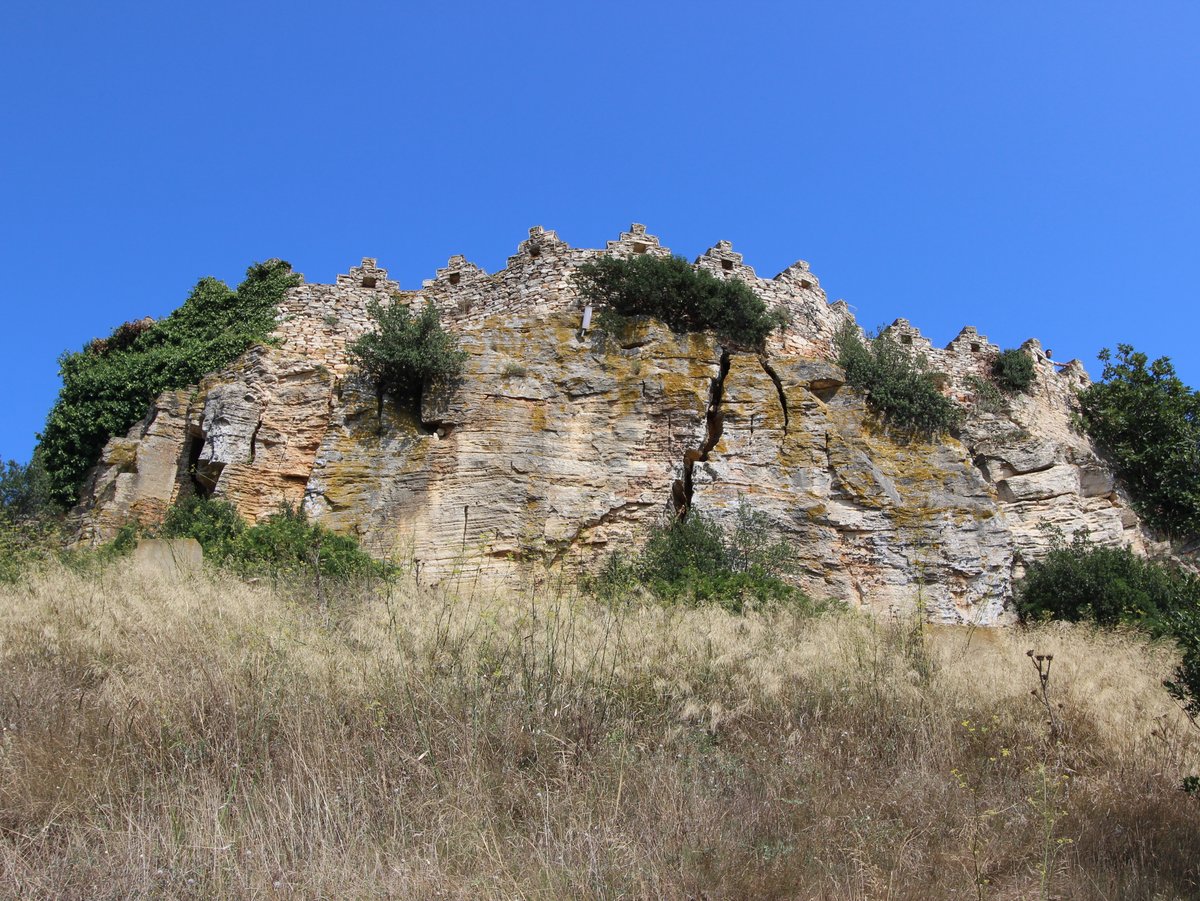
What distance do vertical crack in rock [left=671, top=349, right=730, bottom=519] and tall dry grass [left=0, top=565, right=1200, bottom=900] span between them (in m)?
5.18

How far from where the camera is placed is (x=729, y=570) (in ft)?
36.6

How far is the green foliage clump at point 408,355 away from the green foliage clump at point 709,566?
153 inches

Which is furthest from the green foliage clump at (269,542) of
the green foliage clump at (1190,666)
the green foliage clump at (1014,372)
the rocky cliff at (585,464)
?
the green foliage clump at (1014,372)

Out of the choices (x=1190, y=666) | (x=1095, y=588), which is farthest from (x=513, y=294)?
(x=1190, y=666)

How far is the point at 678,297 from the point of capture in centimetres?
1441

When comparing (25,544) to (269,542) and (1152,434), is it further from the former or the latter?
(1152,434)

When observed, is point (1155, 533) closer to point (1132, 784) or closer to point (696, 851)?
point (1132, 784)

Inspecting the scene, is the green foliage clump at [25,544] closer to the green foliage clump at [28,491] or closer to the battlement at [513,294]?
the green foliage clump at [28,491]

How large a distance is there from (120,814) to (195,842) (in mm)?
586

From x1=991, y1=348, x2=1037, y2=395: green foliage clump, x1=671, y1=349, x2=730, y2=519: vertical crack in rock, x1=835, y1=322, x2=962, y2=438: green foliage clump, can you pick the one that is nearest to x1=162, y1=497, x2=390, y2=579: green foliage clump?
x1=671, y1=349, x2=730, y2=519: vertical crack in rock

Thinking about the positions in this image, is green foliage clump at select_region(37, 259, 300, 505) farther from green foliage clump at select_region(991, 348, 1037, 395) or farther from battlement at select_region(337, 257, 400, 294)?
green foliage clump at select_region(991, 348, 1037, 395)

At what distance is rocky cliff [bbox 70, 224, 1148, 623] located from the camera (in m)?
11.9

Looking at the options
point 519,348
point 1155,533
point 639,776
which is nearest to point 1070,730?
point 639,776

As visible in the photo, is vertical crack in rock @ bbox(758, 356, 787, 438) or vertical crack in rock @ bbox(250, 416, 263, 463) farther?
vertical crack in rock @ bbox(758, 356, 787, 438)
